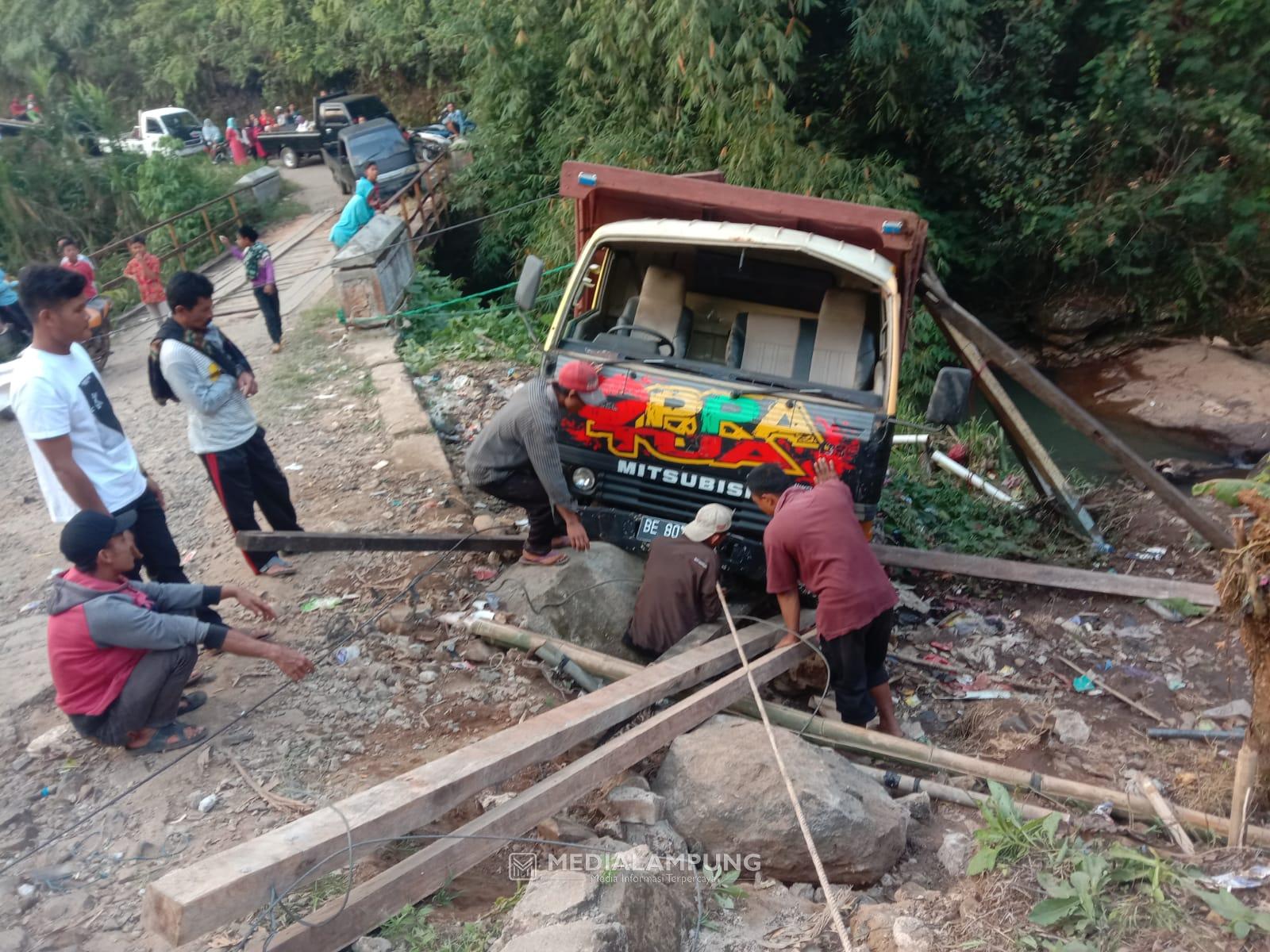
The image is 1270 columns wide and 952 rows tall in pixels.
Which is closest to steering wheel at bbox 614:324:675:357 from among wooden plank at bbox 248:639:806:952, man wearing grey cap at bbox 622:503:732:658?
man wearing grey cap at bbox 622:503:732:658

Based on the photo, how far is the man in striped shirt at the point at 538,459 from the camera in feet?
16.0

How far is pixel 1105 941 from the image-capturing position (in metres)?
2.81

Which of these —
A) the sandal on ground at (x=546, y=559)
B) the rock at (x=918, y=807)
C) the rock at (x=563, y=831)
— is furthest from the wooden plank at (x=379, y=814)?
the sandal on ground at (x=546, y=559)

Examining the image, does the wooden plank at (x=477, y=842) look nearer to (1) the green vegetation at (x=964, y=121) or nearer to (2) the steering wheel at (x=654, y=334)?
(2) the steering wheel at (x=654, y=334)

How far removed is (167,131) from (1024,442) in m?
25.2

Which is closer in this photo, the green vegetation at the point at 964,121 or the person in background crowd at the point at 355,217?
the green vegetation at the point at 964,121

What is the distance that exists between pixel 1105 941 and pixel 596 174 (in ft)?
16.0

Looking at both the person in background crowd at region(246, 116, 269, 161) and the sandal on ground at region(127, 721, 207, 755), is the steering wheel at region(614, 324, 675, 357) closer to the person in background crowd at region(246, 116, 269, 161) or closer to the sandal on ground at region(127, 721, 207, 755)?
the sandal on ground at region(127, 721, 207, 755)

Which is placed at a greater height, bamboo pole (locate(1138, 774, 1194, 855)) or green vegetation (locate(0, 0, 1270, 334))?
green vegetation (locate(0, 0, 1270, 334))

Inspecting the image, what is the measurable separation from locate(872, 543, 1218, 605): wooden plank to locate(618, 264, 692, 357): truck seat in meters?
1.92

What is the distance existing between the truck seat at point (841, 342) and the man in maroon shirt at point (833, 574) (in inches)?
47.3

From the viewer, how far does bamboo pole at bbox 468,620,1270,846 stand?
142 inches

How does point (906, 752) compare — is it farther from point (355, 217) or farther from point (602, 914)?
point (355, 217)

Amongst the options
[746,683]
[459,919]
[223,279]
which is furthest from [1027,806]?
[223,279]
